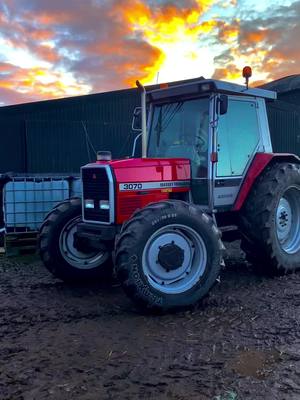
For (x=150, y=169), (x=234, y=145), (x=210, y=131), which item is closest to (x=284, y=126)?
(x=234, y=145)

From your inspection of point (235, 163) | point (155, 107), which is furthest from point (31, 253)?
point (235, 163)

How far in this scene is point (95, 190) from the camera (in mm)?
5535

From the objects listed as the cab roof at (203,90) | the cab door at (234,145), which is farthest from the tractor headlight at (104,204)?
the cab roof at (203,90)

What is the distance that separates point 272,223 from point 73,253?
8.62ft

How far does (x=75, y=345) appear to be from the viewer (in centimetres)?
400

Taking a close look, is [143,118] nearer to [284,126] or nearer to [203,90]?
[203,90]

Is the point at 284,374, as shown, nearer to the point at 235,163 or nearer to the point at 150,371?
the point at 150,371

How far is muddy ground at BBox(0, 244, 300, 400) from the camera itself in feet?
10.7

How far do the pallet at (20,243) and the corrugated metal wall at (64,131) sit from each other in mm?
5901

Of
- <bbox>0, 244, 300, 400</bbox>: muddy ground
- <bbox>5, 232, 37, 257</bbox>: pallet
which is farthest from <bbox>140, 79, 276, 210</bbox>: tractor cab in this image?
<bbox>5, 232, 37, 257</bbox>: pallet

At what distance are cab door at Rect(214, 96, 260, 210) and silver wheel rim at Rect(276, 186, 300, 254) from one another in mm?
774

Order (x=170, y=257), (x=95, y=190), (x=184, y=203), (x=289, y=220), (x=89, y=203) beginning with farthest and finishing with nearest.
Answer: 1. (x=289, y=220)
2. (x=89, y=203)
3. (x=95, y=190)
4. (x=184, y=203)
5. (x=170, y=257)

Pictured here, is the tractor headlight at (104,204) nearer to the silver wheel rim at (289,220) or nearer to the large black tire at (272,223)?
the large black tire at (272,223)

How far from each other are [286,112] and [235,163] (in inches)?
553
